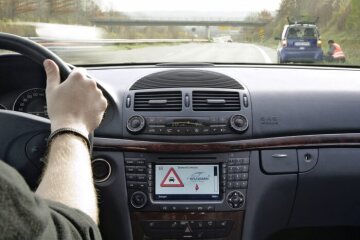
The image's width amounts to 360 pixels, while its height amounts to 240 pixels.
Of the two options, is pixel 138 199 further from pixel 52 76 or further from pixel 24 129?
pixel 52 76

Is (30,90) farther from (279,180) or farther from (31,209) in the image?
(31,209)

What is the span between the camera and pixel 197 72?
11.5 feet

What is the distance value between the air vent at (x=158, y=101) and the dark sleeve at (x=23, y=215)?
1.80m

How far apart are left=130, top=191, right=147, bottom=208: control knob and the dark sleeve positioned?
5.76 feet

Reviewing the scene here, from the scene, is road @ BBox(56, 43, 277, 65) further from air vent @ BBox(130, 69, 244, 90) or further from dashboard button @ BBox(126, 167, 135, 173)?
dashboard button @ BBox(126, 167, 135, 173)

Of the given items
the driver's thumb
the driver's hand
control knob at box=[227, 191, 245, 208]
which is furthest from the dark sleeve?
control knob at box=[227, 191, 245, 208]

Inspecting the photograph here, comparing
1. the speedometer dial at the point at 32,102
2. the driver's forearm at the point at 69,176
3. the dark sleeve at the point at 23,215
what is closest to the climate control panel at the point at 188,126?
the speedometer dial at the point at 32,102

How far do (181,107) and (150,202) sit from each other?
0.54m

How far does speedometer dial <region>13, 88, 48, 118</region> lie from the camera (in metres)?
3.03

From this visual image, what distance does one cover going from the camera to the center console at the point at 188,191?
319 cm

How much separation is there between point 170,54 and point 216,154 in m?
2.78

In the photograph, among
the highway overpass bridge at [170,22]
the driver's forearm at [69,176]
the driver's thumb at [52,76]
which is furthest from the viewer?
the highway overpass bridge at [170,22]

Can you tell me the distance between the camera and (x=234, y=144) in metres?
3.18

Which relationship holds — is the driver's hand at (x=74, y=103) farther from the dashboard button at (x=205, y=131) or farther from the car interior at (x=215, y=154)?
the dashboard button at (x=205, y=131)
